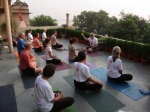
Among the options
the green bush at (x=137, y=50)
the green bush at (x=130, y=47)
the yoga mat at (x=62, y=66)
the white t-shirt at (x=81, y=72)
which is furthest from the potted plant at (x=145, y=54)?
the white t-shirt at (x=81, y=72)

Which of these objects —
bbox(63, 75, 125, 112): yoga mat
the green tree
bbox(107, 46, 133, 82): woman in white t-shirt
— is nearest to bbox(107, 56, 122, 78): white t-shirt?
bbox(107, 46, 133, 82): woman in white t-shirt

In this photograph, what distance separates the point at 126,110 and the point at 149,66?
123 inches

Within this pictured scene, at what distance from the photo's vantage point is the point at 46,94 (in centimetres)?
216

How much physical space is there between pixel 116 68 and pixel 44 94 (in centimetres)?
219

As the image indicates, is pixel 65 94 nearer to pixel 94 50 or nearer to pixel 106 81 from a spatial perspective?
pixel 106 81

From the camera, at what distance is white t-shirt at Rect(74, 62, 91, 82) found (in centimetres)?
291

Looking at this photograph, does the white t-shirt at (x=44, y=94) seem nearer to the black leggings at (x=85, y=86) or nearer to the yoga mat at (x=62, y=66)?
the black leggings at (x=85, y=86)

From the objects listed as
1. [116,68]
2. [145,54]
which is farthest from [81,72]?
[145,54]

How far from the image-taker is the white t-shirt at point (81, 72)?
2905 millimetres

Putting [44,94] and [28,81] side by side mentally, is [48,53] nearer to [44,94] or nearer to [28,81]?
[28,81]

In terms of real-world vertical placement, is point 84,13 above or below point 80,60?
above

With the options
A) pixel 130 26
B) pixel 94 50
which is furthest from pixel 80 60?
pixel 130 26

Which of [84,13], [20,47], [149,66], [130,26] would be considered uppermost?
[84,13]

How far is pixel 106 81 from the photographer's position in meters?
3.90
